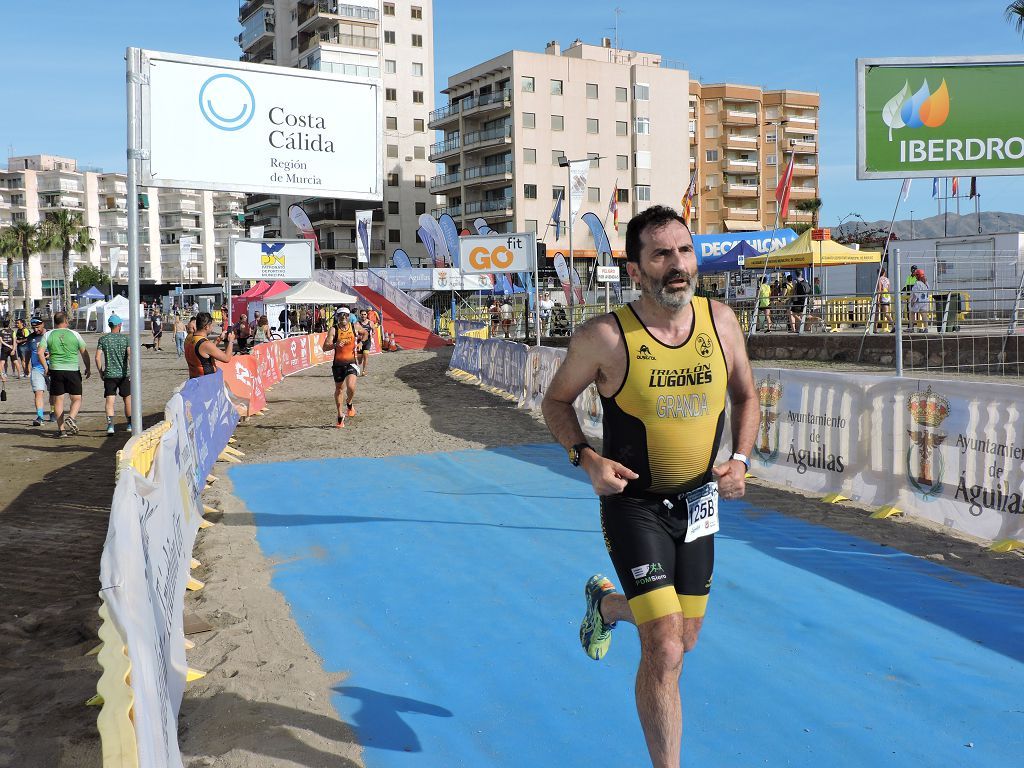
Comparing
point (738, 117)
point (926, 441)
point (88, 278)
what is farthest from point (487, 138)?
point (88, 278)

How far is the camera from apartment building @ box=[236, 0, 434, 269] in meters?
83.2

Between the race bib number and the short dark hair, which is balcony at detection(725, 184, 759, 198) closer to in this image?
the short dark hair

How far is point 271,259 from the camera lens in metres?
24.4

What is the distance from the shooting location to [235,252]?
23.6 m

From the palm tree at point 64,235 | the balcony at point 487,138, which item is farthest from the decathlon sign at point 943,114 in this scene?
the palm tree at point 64,235

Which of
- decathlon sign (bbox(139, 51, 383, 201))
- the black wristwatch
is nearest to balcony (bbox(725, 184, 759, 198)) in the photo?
decathlon sign (bbox(139, 51, 383, 201))

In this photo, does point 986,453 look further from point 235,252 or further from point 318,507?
point 235,252

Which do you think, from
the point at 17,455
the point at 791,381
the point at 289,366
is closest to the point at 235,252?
the point at 289,366

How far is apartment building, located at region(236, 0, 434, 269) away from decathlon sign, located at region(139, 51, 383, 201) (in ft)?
248

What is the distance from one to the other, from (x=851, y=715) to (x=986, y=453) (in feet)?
12.5

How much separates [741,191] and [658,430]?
8883 centimetres

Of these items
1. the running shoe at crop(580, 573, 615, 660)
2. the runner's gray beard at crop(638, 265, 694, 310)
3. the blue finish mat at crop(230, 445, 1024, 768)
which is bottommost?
the blue finish mat at crop(230, 445, 1024, 768)

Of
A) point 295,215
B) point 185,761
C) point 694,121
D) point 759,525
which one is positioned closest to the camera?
point 185,761

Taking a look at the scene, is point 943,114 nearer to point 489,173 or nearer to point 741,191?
point 489,173
